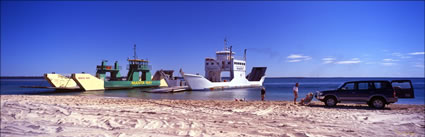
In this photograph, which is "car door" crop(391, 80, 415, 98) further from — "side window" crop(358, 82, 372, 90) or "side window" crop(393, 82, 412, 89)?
"side window" crop(358, 82, 372, 90)

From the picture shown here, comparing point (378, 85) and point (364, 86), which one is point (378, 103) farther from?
point (364, 86)

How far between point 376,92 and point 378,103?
47 cm

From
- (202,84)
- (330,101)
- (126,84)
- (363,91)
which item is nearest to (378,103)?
(363,91)

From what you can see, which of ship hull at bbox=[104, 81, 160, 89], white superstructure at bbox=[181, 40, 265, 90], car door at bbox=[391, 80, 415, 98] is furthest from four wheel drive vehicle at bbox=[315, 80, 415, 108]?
ship hull at bbox=[104, 81, 160, 89]

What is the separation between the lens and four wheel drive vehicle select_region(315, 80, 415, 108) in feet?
35.6

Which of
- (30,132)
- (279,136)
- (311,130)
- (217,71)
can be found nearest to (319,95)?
(311,130)

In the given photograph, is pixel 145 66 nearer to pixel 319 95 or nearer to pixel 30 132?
pixel 319 95

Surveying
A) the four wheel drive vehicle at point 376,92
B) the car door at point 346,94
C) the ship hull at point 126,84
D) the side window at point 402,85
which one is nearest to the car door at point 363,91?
the four wheel drive vehicle at point 376,92

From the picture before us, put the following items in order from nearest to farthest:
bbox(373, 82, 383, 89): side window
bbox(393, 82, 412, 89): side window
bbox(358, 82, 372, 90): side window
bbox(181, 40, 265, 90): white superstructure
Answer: bbox(393, 82, 412, 89): side window → bbox(373, 82, 383, 89): side window → bbox(358, 82, 372, 90): side window → bbox(181, 40, 265, 90): white superstructure

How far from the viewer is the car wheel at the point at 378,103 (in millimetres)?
10938

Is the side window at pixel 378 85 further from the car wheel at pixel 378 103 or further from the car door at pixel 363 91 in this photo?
the car wheel at pixel 378 103

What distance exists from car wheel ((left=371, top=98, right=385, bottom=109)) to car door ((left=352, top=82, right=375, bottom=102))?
0.28 m

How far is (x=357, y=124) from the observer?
689cm

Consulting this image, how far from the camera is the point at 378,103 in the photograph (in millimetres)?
10984
